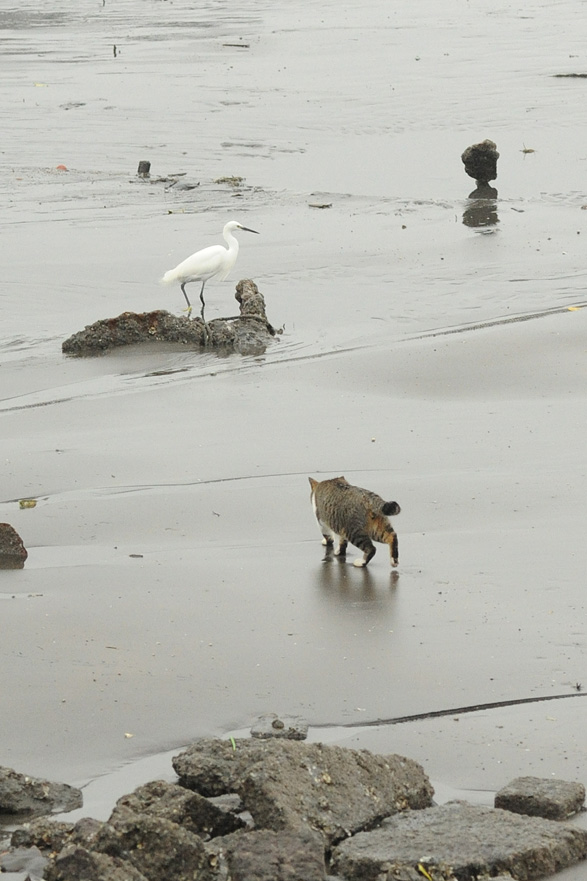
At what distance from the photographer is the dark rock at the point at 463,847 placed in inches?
154

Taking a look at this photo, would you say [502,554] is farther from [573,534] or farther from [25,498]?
[25,498]

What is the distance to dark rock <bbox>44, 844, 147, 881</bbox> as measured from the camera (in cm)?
367

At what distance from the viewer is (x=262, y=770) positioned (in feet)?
13.5

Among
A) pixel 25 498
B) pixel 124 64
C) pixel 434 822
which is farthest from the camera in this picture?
pixel 124 64

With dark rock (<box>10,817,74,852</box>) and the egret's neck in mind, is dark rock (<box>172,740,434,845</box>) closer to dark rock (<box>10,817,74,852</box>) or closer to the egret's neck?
dark rock (<box>10,817,74,852</box>)

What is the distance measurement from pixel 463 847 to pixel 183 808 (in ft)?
2.94

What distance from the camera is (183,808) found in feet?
13.7

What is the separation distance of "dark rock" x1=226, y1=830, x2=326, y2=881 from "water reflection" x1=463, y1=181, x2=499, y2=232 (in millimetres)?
14473

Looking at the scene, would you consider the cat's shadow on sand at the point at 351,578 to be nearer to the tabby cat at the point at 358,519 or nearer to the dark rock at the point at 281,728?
the tabby cat at the point at 358,519

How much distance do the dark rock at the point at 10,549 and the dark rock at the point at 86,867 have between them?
3.18 m

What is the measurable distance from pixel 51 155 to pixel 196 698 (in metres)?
19.6

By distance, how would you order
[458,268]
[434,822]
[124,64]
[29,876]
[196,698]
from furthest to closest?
[124,64]
[458,268]
[196,698]
[434,822]
[29,876]

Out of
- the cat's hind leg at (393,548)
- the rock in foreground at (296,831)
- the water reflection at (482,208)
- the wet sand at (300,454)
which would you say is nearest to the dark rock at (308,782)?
the rock in foreground at (296,831)

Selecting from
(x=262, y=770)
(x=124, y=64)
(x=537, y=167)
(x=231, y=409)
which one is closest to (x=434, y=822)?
(x=262, y=770)
